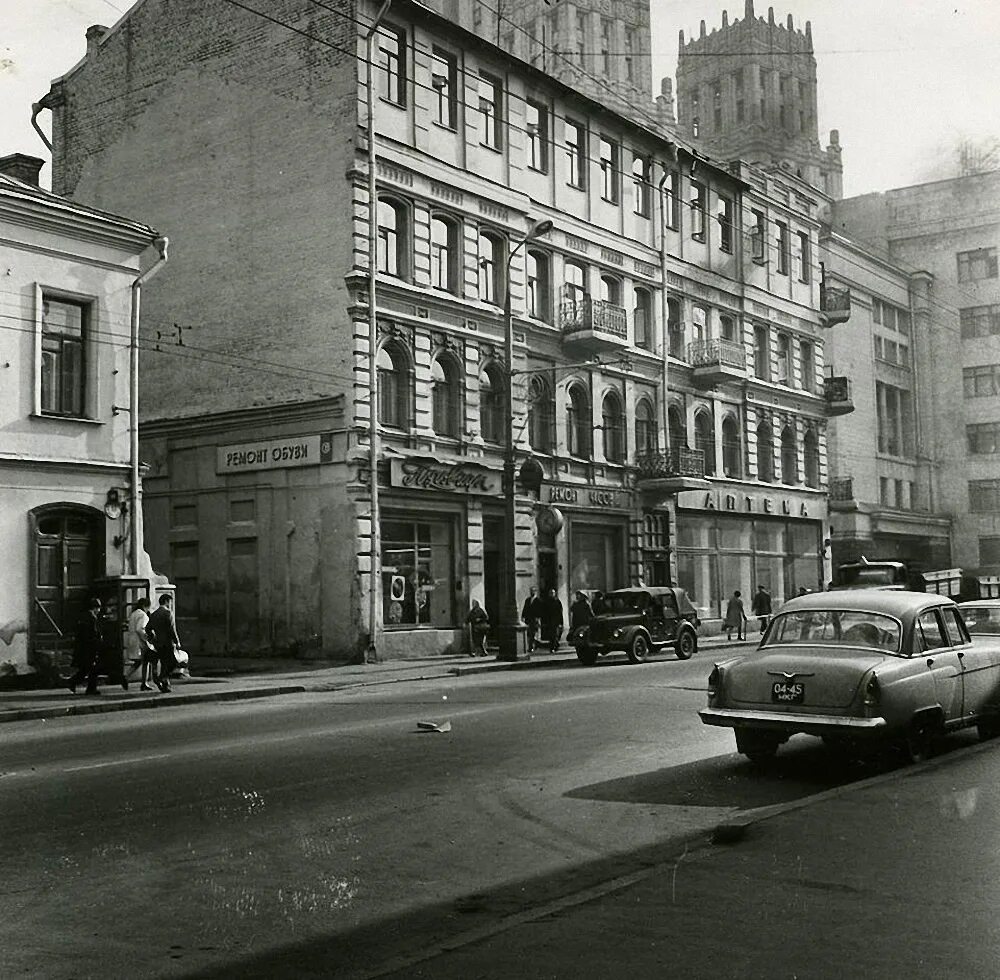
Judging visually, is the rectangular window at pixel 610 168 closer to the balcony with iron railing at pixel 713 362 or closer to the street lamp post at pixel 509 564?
the balcony with iron railing at pixel 713 362

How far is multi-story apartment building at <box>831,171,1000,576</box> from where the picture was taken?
65.8m

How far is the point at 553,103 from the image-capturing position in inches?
1398

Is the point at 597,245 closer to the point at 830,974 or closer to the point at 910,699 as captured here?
the point at 910,699

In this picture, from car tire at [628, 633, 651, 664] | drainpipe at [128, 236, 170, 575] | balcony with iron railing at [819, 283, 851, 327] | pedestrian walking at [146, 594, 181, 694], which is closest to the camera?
pedestrian walking at [146, 594, 181, 694]

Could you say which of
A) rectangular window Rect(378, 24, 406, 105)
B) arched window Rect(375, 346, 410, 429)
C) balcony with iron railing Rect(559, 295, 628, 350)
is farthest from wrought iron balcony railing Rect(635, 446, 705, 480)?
rectangular window Rect(378, 24, 406, 105)

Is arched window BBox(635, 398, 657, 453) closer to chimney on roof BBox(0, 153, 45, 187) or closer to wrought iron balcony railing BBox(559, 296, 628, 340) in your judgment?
wrought iron balcony railing BBox(559, 296, 628, 340)

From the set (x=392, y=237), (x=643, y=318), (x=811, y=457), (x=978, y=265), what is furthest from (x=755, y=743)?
(x=978, y=265)

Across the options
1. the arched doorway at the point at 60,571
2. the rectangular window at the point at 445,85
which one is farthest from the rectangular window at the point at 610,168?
the arched doorway at the point at 60,571

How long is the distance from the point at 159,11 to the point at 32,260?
45.3 ft

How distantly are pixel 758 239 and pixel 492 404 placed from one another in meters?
18.0

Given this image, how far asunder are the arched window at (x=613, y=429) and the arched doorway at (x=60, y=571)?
17.9 metres

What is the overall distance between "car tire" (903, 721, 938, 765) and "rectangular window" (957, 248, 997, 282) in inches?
2443

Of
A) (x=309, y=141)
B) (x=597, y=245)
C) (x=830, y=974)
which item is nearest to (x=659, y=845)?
(x=830, y=974)

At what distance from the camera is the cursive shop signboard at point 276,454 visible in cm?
2867
